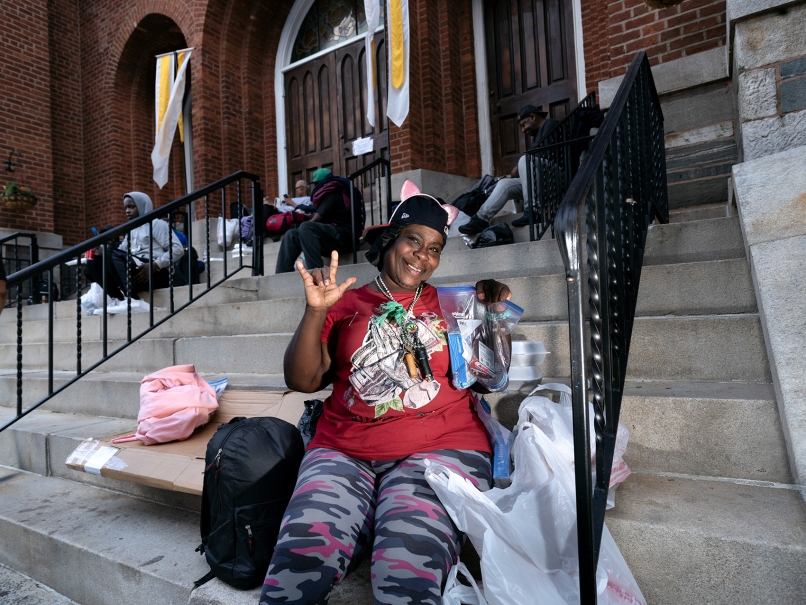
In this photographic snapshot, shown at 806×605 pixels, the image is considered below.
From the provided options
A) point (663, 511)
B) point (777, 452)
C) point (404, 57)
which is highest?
point (404, 57)

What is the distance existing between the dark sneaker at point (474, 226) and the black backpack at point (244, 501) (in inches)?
154

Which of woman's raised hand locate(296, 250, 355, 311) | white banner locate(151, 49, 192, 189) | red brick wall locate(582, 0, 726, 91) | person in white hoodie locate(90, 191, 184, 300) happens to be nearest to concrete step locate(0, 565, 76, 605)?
woman's raised hand locate(296, 250, 355, 311)

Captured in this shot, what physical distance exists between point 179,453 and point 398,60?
568 centimetres

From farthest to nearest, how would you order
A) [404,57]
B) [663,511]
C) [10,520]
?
1. [404,57]
2. [10,520]
3. [663,511]

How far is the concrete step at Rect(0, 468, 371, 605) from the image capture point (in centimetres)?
190

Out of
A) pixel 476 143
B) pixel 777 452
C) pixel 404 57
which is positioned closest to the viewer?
pixel 777 452

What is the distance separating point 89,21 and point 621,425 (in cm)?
1292

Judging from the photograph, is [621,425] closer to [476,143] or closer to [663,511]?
[663,511]

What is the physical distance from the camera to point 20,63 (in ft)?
32.3

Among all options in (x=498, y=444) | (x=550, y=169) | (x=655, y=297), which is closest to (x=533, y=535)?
(x=498, y=444)

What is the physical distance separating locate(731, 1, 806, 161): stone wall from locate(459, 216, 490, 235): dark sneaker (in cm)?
257

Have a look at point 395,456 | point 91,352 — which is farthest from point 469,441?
point 91,352

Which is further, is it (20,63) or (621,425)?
(20,63)

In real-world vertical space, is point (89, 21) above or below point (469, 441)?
above
